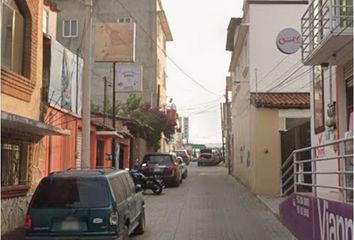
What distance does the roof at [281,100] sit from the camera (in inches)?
974

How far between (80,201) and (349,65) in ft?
25.2

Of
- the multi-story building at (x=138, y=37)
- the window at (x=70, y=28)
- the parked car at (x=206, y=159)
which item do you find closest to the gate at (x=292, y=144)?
the multi-story building at (x=138, y=37)

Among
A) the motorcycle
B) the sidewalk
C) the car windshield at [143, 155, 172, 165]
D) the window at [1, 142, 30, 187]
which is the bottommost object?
the sidewalk

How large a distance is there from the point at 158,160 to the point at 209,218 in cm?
1251

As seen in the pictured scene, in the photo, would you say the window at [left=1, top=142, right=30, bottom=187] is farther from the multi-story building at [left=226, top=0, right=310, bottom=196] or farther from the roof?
the roof

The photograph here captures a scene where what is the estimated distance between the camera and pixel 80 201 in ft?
33.2

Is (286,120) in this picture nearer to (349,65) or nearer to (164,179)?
(164,179)

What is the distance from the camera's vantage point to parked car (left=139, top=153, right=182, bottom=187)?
94.1 ft

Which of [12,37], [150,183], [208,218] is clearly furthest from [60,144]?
[150,183]

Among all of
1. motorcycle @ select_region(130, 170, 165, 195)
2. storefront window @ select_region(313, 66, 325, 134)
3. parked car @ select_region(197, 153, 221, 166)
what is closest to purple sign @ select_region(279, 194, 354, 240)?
storefront window @ select_region(313, 66, 325, 134)

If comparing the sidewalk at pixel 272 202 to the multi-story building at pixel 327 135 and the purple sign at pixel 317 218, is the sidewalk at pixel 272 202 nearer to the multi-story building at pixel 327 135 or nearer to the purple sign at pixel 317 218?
the multi-story building at pixel 327 135

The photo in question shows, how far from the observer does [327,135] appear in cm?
1608

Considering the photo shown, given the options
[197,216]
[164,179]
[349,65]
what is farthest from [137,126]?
[349,65]

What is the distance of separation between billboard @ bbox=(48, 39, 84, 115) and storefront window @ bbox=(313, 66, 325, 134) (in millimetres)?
7313
